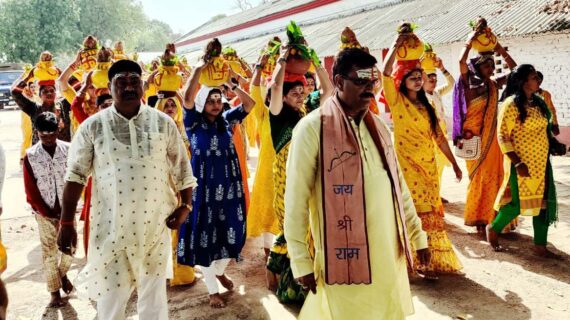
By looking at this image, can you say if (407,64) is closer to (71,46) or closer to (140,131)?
(140,131)

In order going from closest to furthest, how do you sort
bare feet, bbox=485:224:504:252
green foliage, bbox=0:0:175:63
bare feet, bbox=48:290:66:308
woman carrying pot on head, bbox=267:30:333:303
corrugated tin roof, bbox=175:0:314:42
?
woman carrying pot on head, bbox=267:30:333:303 → bare feet, bbox=48:290:66:308 → bare feet, bbox=485:224:504:252 → corrugated tin roof, bbox=175:0:314:42 → green foliage, bbox=0:0:175:63

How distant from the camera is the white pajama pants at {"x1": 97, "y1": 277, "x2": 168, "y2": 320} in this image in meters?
3.03

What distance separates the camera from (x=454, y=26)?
13609 millimetres

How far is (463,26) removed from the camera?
13.2 m

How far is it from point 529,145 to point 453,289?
1618 mm

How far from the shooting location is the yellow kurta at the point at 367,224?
2.47 m

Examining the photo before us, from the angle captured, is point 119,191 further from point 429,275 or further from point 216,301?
point 429,275

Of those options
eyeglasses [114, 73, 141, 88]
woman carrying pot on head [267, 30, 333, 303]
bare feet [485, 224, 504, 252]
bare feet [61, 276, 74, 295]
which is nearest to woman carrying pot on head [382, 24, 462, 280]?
woman carrying pot on head [267, 30, 333, 303]

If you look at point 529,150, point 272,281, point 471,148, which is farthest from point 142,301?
point 471,148

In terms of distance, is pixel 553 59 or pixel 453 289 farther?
pixel 553 59

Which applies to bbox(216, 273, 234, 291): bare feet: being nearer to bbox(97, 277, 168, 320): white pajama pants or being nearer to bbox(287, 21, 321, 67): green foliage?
bbox(97, 277, 168, 320): white pajama pants

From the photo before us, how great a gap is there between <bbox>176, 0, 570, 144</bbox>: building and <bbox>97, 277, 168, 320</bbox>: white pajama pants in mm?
9479

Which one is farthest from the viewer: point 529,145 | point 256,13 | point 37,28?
point 37,28

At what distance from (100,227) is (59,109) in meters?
4.63
